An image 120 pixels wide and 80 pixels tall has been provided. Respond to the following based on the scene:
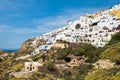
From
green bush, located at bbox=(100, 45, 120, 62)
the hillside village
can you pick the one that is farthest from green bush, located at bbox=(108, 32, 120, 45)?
green bush, located at bbox=(100, 45, 120, 62)

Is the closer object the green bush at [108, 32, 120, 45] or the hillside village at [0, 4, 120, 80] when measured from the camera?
the hillside village at [0, 4, 120, 80]

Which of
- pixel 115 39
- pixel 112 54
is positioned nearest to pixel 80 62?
pixel 112 54

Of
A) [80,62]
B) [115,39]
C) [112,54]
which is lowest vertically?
[80,62]

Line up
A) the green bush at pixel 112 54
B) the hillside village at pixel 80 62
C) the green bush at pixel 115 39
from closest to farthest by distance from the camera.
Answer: the hillside village at pixel 80 62 < the green bush at pixel 112 54 < the green bush at pixel 115 39

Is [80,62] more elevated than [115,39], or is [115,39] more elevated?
[115,39]

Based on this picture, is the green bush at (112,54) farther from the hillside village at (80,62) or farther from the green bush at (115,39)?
the green bush at (115,39)

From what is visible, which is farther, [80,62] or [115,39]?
[115,39]

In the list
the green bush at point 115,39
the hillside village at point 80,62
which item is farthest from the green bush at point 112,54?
the green bush at point 115,39

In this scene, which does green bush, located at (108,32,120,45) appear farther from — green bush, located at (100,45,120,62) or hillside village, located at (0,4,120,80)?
green bush, located at (100,45,120,62)

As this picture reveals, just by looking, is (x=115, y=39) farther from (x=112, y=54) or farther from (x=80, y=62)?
(x=112, y=54)

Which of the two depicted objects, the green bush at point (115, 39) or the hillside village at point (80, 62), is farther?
the green bush at point (115, 39)

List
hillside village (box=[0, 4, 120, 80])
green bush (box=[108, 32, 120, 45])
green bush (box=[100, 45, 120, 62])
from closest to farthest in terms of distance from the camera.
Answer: hillside village (box=[0, 4, 120, 80]) → green bush (box=[100, 45, 120, 62]) → green bush (box=[108, 32, 120, 45])

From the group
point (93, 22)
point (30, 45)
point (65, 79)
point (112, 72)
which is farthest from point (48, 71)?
point (30, 45)

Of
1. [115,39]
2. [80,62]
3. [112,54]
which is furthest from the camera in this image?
[115,39]
